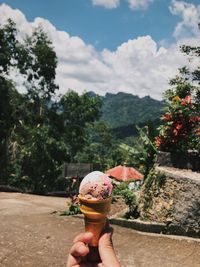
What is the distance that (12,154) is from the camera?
26859 mm

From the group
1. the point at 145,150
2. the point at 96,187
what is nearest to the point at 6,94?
the point at 145,150

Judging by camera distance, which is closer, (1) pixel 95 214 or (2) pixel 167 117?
(1) pixel 95 214

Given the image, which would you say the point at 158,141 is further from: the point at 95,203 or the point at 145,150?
the point at 95,203

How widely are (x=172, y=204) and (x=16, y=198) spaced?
303 inches

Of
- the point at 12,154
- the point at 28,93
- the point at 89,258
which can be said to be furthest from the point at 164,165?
the point at 28,93

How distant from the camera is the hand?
5.23ft

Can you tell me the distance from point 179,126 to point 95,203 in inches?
354

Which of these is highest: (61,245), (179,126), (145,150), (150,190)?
(179,126)

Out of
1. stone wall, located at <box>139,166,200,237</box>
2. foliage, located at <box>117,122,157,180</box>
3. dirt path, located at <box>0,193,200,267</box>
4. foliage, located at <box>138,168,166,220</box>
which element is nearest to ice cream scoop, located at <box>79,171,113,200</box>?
dirt path, located at <box>0,193,200,267</box>

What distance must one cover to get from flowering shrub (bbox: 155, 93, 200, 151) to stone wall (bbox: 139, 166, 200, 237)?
81cm

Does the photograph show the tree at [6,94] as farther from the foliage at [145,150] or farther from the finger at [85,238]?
the finger at [85,238]

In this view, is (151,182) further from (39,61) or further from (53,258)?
(39,61)

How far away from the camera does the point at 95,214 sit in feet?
5.30

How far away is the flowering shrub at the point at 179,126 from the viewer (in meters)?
10.4
